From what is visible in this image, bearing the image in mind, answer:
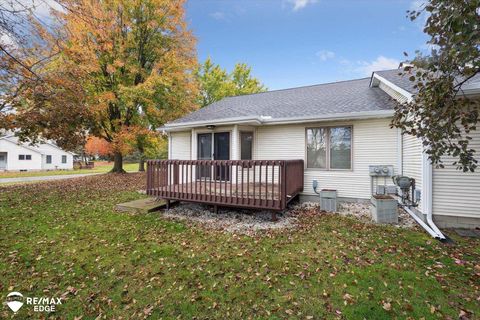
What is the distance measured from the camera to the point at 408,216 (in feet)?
19.4

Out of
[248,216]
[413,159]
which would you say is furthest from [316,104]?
[248,216]

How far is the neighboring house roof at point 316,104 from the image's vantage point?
→ 7336 mm

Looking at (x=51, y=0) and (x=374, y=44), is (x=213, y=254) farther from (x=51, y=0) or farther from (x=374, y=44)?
(x=374, y=44)

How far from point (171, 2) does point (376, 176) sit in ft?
51.2

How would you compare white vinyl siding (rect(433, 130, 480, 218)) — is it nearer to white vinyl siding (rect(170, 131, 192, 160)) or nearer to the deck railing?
the deck railing

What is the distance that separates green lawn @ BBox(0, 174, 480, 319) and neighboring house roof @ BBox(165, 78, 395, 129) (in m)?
3.89

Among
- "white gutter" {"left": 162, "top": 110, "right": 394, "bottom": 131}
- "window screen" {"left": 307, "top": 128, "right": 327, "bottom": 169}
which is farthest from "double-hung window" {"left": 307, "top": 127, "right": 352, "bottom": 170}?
"white gutter" {"left": 162, "top": 110, "right": 394, "bottom": 131}

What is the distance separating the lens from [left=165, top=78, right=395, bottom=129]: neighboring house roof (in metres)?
7.34

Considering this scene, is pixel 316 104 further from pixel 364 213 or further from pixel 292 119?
pixel 364 213

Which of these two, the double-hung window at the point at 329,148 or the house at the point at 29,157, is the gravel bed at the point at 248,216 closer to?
the double-hung window at the point at 329,148

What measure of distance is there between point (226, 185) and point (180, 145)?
17.2 feet

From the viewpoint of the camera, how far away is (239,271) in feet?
11.2

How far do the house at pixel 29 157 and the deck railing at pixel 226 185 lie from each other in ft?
92.0

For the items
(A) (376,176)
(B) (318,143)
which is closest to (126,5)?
(B) (318,143)
